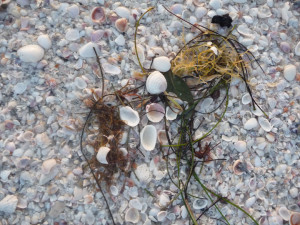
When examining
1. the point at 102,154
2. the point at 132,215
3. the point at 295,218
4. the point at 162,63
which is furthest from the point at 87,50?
the point at 295,218

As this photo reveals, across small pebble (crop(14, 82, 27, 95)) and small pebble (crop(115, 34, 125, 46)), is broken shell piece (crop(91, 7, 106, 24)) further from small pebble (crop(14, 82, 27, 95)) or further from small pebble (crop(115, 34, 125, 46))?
small pebble (crop(14, 82, 27, 95))

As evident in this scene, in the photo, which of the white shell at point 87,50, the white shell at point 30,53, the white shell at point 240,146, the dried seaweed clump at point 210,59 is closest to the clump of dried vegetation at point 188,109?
the dried seaweed clump at point 210,59

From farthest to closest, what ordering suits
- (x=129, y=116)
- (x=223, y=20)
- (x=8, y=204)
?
1. (x=223, y=20)
2. (x=129, y=116)
3. (x=8, y=204)

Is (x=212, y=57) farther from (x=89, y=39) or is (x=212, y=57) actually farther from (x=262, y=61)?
(x=89, y=39)

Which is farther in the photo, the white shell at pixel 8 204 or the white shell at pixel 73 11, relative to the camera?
the white shell at pixel 73 11

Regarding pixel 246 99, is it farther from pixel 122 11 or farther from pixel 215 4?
pixel 122 11

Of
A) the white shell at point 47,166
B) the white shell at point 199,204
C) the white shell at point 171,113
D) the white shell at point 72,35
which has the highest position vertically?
the white shell at point 72,35

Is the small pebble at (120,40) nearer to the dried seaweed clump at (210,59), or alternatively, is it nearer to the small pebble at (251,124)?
the dried seaweed clump at (210,59)
